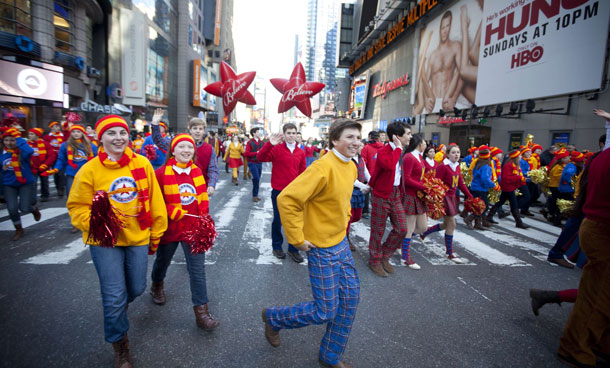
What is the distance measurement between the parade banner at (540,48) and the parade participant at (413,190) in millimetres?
11811

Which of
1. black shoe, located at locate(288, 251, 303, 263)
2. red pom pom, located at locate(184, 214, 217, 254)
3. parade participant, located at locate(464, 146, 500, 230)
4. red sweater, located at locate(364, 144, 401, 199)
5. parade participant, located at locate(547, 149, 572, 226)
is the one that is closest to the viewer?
red pom pom, located at locate(184, 214, 217, 254)

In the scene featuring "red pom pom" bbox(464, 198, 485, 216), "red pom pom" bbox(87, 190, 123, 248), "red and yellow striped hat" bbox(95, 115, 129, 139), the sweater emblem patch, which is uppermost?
"red and yellow striped hat" bbox(95, 115, 129, 139)

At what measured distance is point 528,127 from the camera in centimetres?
1530

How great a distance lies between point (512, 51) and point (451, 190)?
586 inches

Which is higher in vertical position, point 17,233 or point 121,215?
point 121,215

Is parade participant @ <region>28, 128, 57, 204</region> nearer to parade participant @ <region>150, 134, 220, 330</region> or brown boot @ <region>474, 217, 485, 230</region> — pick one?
parade participant @ <region>150, 134, 220, 330</region>

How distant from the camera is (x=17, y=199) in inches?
220

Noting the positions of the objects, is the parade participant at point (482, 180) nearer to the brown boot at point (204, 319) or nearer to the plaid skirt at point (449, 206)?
the plaid skirt at point (449, 206)

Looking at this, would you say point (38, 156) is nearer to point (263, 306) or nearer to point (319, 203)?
point (263, 306)

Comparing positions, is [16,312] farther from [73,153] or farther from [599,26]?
[599,26]

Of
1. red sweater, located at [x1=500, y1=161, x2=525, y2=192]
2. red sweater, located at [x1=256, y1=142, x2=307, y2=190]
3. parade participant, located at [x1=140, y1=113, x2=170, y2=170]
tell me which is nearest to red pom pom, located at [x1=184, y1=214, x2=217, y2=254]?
parade participant, located at [x1=140, y1=113, x2=170, y2=170]

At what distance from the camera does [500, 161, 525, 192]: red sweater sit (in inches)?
289

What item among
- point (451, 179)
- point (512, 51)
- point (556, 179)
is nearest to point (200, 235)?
point (451, 179)

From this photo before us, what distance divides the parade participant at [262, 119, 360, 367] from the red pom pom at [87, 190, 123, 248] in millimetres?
1254
